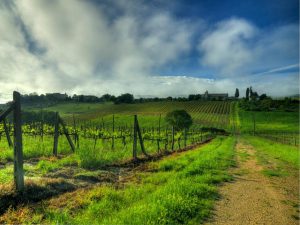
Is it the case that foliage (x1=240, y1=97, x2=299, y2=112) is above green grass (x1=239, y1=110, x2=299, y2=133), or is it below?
above

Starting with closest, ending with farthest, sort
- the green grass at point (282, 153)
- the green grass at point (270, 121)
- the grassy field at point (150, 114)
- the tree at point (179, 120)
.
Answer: the green grass at point (282, 153) < the tree at point (179, 120) < the green grass at point (270, 121) < the grassy field at point (150, 114)

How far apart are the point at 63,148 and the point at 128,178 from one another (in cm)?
823

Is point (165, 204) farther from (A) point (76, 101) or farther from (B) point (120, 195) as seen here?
(A) point (76, 101)

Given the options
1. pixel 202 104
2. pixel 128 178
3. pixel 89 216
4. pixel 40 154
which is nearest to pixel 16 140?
pixel 89 216

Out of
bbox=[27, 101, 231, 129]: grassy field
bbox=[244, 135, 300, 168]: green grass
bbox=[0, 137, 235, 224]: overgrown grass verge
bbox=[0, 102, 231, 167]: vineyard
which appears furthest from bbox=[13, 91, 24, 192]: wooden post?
bbox=[27, 101, 231, 129]: grassy field

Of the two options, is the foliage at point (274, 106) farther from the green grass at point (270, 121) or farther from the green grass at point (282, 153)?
the green grass at point (282, 153)

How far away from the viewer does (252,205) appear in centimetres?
709

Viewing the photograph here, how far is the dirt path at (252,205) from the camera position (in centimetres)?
603

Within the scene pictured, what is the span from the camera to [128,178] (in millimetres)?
9492

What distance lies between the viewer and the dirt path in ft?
19.8

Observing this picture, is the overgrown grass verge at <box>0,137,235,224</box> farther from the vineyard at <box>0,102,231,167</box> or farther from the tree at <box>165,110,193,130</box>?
the tree at <box>165,110,193,130</box>

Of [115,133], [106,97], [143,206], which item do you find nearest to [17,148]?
[143,206]

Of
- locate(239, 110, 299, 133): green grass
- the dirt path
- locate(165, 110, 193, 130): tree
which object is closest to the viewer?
the dirt path

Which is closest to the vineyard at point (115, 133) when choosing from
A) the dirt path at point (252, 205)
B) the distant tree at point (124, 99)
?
the dirt path at point (252, 205)
